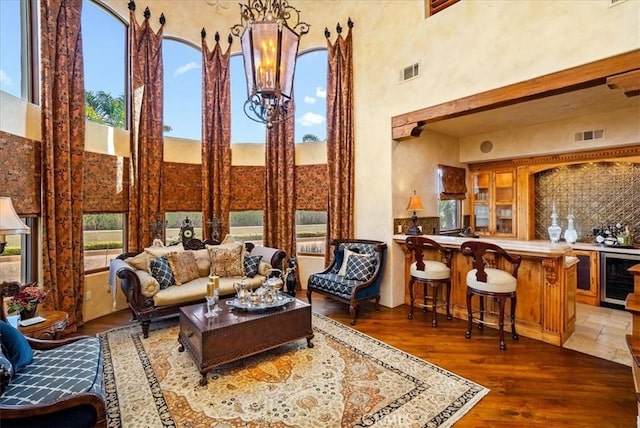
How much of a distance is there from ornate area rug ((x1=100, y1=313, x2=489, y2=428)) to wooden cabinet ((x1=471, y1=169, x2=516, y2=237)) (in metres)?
4.24

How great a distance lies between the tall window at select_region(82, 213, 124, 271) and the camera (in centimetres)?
431

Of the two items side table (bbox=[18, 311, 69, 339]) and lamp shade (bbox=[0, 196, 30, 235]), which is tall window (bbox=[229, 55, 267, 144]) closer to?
lamp shade (bbox=[0, 196, 30, 235])

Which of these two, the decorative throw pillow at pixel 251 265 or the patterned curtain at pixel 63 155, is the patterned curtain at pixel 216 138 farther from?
the patterned curtain at pixel 63 155

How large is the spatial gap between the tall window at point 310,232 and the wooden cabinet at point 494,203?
3382 millimetres

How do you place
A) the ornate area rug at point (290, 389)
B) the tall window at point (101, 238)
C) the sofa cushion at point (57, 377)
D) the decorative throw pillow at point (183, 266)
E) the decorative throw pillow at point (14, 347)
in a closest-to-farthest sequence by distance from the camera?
1. the sofa cushion at point (57, 377)
2. the decorative throw pillow at point (14, 347)
3. the ornate area rug at point (290, 389)
4. the decorative throw pillow at point (183, 266)
5. the tall window at point (101, 238)

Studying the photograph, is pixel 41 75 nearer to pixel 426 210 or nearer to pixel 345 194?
pixel 345 194

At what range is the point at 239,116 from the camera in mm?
5785

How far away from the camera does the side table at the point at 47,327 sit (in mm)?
2607

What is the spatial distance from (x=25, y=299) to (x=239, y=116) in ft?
13.9

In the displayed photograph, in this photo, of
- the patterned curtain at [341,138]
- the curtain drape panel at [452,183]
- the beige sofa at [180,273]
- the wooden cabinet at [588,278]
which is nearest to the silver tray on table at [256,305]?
the beige sofa at [180,273]

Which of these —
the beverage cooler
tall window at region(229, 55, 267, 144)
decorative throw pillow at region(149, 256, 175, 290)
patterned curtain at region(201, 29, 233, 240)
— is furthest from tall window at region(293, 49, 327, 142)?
the beverage cooler

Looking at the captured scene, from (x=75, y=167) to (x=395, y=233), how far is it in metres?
4.62

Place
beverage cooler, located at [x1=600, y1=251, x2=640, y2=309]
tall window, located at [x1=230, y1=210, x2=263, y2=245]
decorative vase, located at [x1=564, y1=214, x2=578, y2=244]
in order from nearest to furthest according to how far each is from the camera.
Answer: beverage cooler, located at [x1=600, y1=251, x2=640, y2=309] < decorative vase, located at [x1=564, y1=214, x2=578, y2=244] < tall window, located at [x1=230, y1=210, x2=263, y2=245]

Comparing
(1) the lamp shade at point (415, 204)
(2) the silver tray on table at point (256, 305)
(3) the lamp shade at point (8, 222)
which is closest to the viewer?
(3) the lamp shade at point (8, 222)
